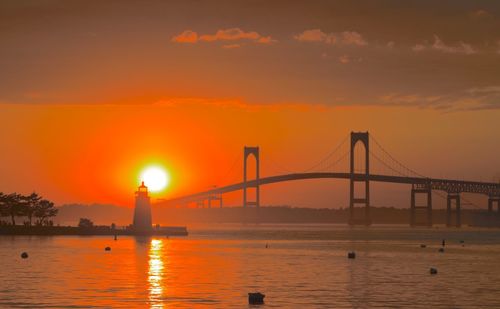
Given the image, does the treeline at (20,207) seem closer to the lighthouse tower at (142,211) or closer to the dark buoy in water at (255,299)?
the lighthouse tower at (142,211)

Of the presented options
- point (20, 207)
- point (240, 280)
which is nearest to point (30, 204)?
point (20, 207)

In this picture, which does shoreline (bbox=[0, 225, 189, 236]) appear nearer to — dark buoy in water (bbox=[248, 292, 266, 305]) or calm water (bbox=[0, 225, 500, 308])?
calm water (bbox=[0, 225, 500, 308])

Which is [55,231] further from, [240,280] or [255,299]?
[255,299]

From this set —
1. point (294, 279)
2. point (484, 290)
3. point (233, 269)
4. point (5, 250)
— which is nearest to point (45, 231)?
point (5, 250)

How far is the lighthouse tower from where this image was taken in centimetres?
9594

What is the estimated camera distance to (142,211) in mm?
102250

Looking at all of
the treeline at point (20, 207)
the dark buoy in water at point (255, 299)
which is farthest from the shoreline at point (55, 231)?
the dark buoy in water at point (255, 299)

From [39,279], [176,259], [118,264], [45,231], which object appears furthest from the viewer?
[45,231]

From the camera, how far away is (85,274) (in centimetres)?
5391

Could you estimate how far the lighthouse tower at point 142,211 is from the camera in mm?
95938

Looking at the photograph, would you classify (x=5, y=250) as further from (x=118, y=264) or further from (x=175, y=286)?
(x=175, y=286)

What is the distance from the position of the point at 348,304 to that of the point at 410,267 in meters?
24.8

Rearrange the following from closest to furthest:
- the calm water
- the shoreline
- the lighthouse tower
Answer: the calm water → the lighthouse tower → the shoreline

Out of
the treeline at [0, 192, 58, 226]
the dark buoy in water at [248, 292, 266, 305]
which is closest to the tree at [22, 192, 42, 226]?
the treeline at [0, 192, 58, 226]
